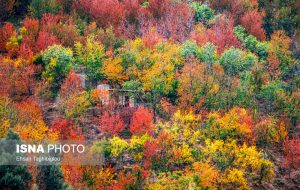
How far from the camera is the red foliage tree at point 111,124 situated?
4959 centimetres

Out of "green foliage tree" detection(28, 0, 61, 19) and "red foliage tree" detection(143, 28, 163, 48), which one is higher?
"green foliage tree" detection(28, 0, 61, 19)

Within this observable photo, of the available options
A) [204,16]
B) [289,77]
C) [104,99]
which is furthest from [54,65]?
[289,77]

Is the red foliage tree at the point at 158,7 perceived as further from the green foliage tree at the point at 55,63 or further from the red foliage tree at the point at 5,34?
the red foliage tree at the point at 5,34

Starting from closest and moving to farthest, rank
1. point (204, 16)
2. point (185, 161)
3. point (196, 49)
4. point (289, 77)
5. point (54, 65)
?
point (185, 161) → point (54, 65) → point (196, 49) → point (289, 77) → point (204, 16)

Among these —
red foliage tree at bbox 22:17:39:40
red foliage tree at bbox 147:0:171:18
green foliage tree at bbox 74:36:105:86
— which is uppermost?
red foliage tree at bbox 147:0:171:18

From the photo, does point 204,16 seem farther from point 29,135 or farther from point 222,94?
point 29,135

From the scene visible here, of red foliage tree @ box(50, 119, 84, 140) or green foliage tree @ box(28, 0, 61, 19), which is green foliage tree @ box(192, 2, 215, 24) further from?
red foliage tree @ box(50, 119, 84, 140)

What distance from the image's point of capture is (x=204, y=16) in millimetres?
72875

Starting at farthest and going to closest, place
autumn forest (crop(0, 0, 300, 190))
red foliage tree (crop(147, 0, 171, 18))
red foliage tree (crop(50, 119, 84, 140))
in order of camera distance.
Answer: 1. red foliage tree (crop(147, 0, 171, 18))
2. autumn forest (crop(0, 0, 300, 190))
3. red foliage tree (crop(50, 119, 84, 140))

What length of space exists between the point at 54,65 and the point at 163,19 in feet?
76.9

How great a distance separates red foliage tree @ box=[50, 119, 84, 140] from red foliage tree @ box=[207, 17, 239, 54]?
2719 centimetres

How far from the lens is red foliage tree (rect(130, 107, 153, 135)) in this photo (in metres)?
49.2

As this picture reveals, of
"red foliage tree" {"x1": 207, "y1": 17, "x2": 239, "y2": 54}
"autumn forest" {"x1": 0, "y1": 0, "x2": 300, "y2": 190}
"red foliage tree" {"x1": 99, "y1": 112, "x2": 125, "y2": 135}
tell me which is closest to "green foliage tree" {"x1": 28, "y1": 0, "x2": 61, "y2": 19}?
"autumn forest" {"x1": 0, "y1": 0, "x2": 300, "y2": 190}

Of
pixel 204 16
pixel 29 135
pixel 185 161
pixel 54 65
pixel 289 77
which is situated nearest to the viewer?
pixel 29 135
